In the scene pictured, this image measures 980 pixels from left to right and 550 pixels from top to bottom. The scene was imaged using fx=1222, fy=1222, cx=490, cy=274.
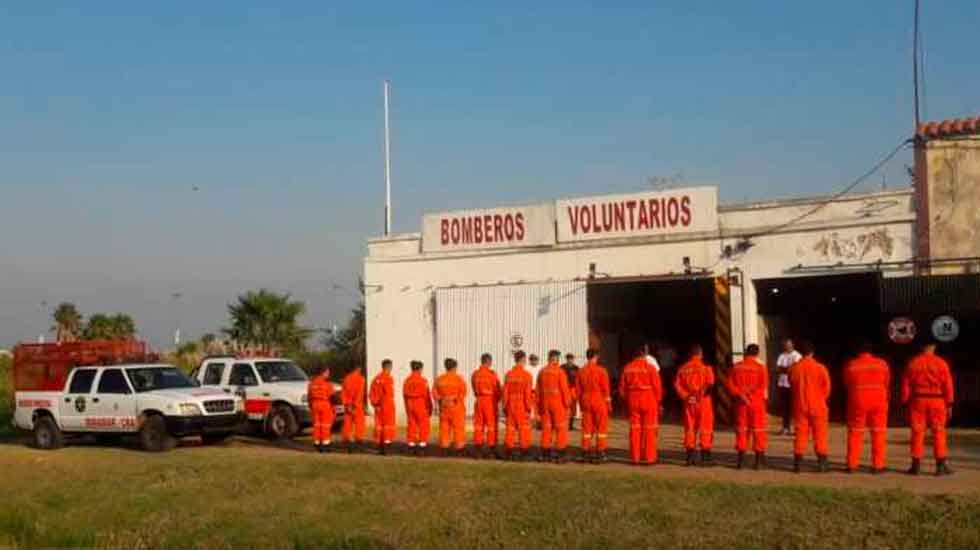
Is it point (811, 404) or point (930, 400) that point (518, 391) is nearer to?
point (811, 404)

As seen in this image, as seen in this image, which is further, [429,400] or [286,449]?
[286,449]

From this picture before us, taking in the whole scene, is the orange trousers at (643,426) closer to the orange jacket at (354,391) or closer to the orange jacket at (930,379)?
the orange jacket at (930,379)

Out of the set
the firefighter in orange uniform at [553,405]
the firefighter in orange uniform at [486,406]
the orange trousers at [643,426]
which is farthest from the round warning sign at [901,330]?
the firefighter in orange uniform at [486,406]

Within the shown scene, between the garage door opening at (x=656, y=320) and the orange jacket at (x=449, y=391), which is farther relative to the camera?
the garage door opening at (x=656, y=320)

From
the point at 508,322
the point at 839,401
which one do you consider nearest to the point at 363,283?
the point at 508,322

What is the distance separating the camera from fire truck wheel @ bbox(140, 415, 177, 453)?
23141mm

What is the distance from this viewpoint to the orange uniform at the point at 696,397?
17328mm

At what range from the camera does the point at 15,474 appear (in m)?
20.4

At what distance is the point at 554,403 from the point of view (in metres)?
18.7

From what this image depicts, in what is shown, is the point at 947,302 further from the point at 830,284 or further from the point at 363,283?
the point at 363,283

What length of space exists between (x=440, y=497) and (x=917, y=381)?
20.7 feet

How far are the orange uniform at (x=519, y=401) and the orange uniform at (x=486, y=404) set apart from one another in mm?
340

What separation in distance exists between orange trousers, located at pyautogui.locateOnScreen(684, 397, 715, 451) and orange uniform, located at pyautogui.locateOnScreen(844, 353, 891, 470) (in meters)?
2.14

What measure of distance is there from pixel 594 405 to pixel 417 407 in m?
3.64
